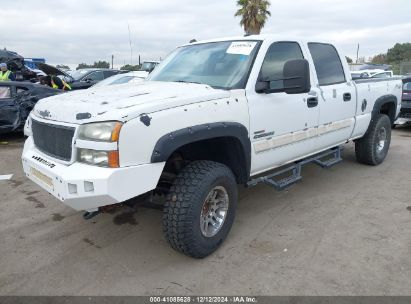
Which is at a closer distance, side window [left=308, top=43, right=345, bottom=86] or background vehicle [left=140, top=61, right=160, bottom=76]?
side window [left=308, top=43, right=345, bottom=86]

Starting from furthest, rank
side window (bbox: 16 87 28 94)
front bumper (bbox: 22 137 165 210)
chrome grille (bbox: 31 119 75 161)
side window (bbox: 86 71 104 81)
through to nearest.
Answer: side window (bbox: 86 71 104 81)
side window (bbox: 16 87 28 94)
chrome grille (bbox: 31 119 75 161)
front bumper (bbox: 22 137 165 210)

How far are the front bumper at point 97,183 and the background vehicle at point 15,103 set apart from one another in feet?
19.5

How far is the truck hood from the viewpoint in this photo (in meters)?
2.63

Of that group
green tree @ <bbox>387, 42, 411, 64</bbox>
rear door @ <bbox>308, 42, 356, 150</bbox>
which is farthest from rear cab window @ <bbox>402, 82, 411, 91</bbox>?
green tree @ <bbox>387, 42, 411, 64</bbox>

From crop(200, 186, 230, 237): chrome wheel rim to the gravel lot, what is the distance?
0.24m

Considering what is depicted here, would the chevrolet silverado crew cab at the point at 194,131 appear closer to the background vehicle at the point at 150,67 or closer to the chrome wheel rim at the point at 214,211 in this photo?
the chrome wheel rim at the point at 214,211

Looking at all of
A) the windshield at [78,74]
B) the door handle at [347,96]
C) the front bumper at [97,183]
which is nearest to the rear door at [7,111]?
the front bumper at [97,183]

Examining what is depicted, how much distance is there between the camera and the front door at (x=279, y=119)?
353 centimetres

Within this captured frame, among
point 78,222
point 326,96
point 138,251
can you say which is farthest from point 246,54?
point 78,222

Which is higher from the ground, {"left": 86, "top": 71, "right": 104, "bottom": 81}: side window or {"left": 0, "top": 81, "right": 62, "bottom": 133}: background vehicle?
{"left": 86, "top": 71, "right": 104, "bottom": 81}: side window

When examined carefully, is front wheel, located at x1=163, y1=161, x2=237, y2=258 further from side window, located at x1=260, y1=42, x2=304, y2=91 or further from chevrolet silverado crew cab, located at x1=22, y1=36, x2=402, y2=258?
side window, located at x1=260, y1=42, x2=304, y2=91

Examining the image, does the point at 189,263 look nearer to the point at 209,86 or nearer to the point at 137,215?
the point at 137,215

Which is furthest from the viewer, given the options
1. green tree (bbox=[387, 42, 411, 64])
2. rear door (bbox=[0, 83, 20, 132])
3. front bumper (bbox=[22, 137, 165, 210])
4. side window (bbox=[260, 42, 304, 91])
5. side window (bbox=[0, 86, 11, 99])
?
green tree (bbox=[387, 42, 411, 64])

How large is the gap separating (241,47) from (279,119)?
81 centimetres
